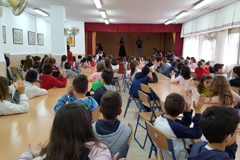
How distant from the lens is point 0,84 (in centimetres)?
191

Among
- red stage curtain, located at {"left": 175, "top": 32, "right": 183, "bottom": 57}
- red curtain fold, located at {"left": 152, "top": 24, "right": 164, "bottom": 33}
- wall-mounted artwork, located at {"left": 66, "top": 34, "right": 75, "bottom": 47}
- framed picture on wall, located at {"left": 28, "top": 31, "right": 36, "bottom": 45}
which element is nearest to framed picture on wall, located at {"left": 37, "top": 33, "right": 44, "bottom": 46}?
framed picture on wall, located at {"left": 28, "top": 31, "right": 36, "bottom": 45}

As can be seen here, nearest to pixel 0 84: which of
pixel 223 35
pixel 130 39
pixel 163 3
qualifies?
pixel 163 3

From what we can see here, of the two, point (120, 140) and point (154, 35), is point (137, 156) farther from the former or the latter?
point (154, 35)

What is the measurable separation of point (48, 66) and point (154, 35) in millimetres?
13462

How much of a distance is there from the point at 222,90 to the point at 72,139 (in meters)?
2.08

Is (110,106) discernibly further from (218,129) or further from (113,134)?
(218,129)

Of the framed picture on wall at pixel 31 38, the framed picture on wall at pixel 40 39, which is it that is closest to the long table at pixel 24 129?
the framed picture on wall at pixel 31 38

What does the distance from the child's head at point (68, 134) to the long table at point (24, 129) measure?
487 millimetres

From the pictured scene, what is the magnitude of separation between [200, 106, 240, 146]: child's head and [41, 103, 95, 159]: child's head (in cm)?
70

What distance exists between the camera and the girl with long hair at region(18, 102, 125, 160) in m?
0.93

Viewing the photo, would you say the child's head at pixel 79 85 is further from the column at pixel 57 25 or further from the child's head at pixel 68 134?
the column at pixel 57 25

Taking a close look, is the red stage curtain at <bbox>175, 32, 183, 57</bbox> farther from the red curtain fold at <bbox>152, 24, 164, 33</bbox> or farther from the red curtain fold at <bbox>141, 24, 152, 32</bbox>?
the red curtain fold at <bbox>141, 24, 152, 32</bbox>

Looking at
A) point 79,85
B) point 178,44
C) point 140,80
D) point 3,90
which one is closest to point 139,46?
point 178,44

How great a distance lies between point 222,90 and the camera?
2359mm
